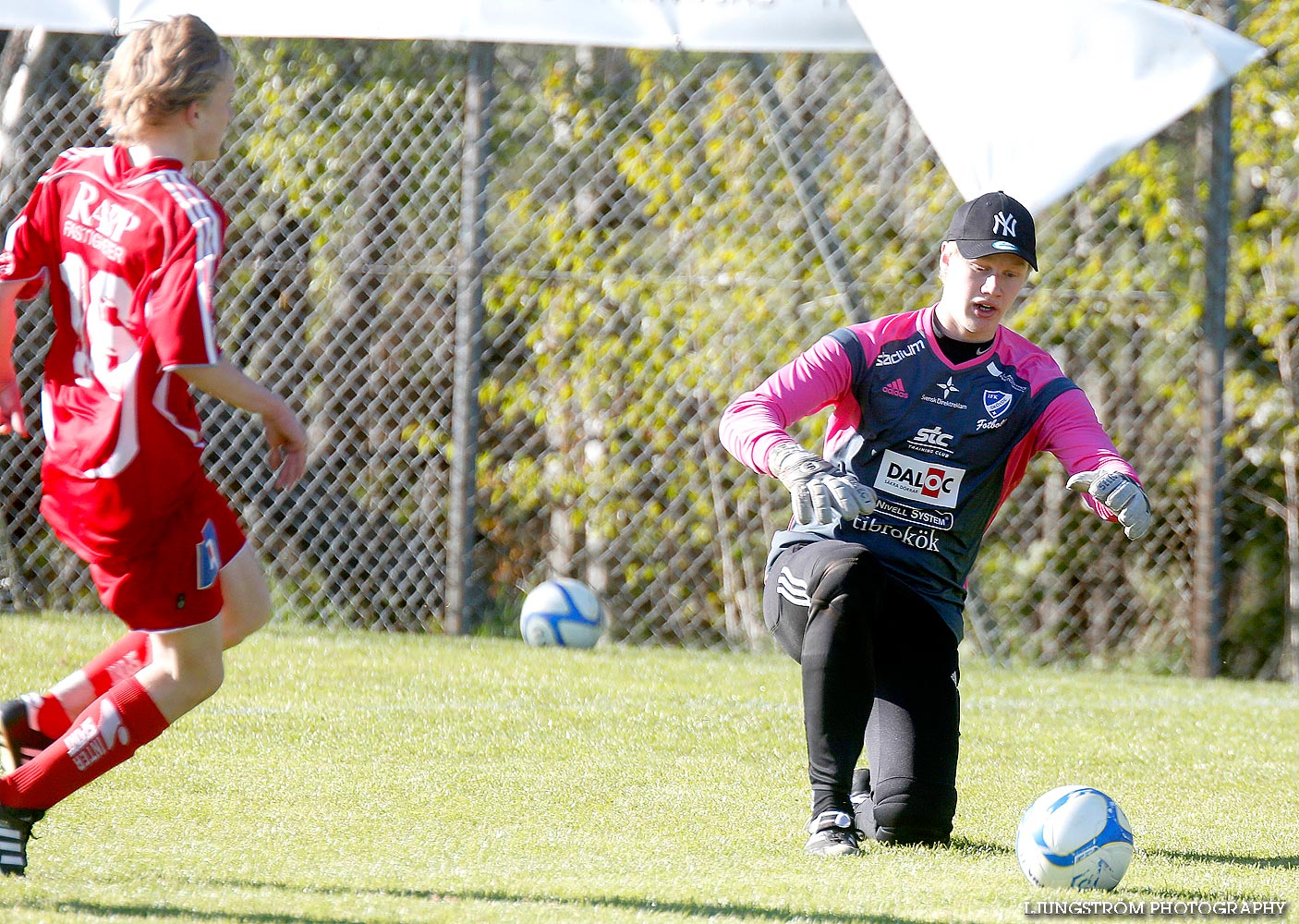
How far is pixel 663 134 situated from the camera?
775 centimetres

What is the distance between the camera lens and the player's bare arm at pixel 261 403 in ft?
8.94

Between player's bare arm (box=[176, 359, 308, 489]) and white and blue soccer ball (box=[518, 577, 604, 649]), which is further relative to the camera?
white and blue soccer ball (box=[518, 577, 604, 649])

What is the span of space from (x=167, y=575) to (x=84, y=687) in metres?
0.42

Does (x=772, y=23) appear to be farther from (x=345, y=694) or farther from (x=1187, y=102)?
(x=345, y=694)

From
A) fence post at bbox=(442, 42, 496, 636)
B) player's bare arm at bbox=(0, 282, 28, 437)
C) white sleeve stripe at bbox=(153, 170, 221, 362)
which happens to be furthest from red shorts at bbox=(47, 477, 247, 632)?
fence post at bbox=(442, 42, 496, 636)

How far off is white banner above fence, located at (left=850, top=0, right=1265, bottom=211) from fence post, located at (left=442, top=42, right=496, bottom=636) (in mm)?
1826

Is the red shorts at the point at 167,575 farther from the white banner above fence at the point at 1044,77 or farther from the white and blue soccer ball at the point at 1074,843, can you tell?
the white banner above fence at the point at 1044,77

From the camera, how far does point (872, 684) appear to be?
11.3 ft

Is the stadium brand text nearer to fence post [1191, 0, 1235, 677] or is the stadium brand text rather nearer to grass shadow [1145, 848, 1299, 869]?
grass shadow [1145, 848, 1299, 869]

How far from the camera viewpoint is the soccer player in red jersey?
2.77 m

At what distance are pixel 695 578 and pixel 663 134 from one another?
233 centimetres

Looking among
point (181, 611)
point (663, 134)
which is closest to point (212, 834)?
point (181, 611)

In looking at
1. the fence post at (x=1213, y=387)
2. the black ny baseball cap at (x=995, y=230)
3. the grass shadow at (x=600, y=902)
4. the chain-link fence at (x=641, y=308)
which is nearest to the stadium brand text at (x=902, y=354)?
the black ny baseball cap at (x=995, y=230)

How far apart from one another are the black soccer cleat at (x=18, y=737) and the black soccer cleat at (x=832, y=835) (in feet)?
5.29
